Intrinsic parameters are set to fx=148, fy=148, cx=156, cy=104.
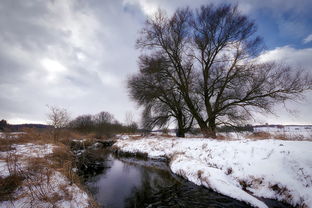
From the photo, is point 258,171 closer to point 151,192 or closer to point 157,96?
point 151,192

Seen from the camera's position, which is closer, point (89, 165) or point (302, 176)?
point (302, 176)

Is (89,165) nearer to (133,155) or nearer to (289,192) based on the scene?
(133,155)

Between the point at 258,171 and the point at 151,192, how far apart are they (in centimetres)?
372

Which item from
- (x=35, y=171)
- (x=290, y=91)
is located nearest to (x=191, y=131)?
(x=290, y=91)

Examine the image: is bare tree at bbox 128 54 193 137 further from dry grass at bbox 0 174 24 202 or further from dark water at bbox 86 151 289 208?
dry grass at bbox 0 174 24 202

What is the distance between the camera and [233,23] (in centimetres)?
1222

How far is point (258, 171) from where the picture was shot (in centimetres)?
484

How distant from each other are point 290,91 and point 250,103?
2.35 m

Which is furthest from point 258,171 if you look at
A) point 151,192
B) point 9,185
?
point 9,185

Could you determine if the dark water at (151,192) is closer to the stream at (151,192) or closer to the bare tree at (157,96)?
the stream at (151,192)

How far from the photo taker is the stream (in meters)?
4.39

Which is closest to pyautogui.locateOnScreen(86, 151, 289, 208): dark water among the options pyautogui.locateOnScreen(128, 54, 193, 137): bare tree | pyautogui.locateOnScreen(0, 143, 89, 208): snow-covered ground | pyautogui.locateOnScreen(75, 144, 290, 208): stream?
pyautogui.locateOnScreen(75, 144, 290, 208): stream

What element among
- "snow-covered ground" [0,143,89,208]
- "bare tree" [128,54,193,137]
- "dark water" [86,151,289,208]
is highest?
"bare tree" [128,54,193,137]

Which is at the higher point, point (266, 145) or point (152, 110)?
point (152, 110)
